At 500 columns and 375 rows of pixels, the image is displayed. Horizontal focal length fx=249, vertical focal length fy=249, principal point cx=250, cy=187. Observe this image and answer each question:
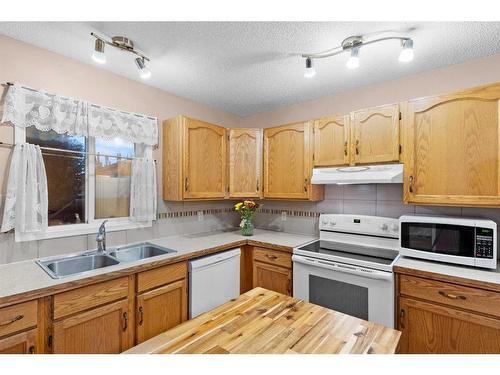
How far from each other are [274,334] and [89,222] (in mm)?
1800

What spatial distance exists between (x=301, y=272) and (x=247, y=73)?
1.73 metres

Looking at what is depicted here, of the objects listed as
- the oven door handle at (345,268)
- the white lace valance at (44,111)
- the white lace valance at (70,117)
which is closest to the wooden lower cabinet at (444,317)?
the oven door handle at (345,268)

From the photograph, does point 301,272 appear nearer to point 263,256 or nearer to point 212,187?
point 263,256

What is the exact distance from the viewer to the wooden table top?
82 centimetres

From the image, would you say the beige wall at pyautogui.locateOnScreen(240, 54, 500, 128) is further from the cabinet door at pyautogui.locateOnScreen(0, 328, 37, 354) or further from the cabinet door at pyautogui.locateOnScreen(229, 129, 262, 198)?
the cabinet door at pyautogui.locateOnScreen(0, 328, 37, 354)

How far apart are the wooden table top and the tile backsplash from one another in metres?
1.34

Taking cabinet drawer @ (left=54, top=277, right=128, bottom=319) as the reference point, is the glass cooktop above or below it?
above

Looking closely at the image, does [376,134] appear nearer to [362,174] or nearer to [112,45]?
[362,174]

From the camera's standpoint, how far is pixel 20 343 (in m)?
1.22

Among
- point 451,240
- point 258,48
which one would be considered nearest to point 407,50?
point 258,48

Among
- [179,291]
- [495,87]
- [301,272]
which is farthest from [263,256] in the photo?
[495,87]

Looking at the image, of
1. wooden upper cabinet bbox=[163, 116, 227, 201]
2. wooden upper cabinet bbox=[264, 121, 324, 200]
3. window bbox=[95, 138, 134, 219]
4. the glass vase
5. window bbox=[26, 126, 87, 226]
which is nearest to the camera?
window bbox=[26, 126, 87, 226]

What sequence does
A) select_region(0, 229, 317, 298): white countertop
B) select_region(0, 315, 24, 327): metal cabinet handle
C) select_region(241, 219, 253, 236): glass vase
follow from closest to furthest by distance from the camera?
select_region(0, 315, 24, 327): metal cabinet handle
select_region(0, 229, 317, 298): white countertop
select_region(241, 219, 253, 236): glass vase

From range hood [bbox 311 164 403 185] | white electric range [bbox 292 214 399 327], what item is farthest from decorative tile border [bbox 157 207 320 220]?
range hood [bbox 311 164 403 185]
